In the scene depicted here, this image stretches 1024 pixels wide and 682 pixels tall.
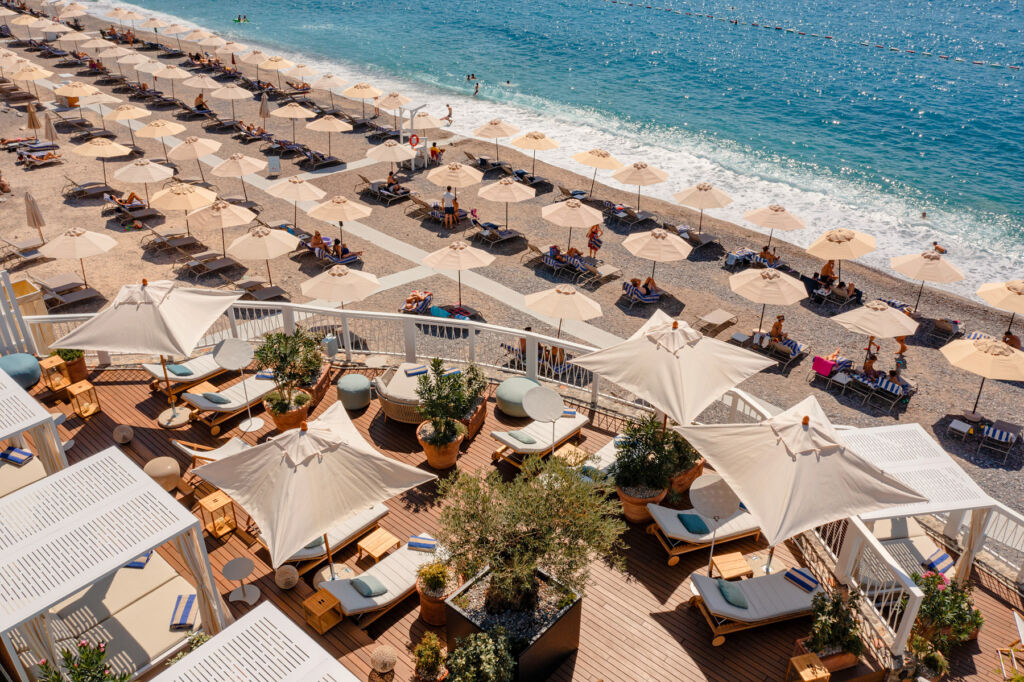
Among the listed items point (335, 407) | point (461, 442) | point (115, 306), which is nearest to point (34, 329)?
point (115, 306)

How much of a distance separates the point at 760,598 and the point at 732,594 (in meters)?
0.37

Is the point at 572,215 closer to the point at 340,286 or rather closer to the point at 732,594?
the point at 340,286

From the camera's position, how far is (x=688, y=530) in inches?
404

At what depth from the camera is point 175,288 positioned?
1260cm

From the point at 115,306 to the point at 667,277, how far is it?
54.0ft

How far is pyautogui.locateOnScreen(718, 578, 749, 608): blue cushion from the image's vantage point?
9.07 m

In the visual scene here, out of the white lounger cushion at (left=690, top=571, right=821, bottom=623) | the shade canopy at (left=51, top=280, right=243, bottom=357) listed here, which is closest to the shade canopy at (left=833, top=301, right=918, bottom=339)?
the white lounger cushion at (left=690, top=571, right=821, bottom=623)

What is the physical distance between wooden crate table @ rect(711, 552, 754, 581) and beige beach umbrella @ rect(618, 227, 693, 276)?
12254mm

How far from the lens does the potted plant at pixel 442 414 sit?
11531 mm

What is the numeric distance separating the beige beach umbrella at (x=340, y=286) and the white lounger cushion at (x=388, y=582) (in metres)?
7.52

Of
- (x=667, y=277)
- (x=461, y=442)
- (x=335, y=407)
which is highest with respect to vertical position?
(x=335, y=407)

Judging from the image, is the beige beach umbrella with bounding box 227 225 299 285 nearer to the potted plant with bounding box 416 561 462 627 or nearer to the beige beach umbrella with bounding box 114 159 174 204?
the beige beach umbrella with bounding box 114 159 174 204

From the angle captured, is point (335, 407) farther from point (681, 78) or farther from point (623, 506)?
point (681, 78)

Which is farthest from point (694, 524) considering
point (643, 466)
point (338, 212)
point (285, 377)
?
point (338, 212)
